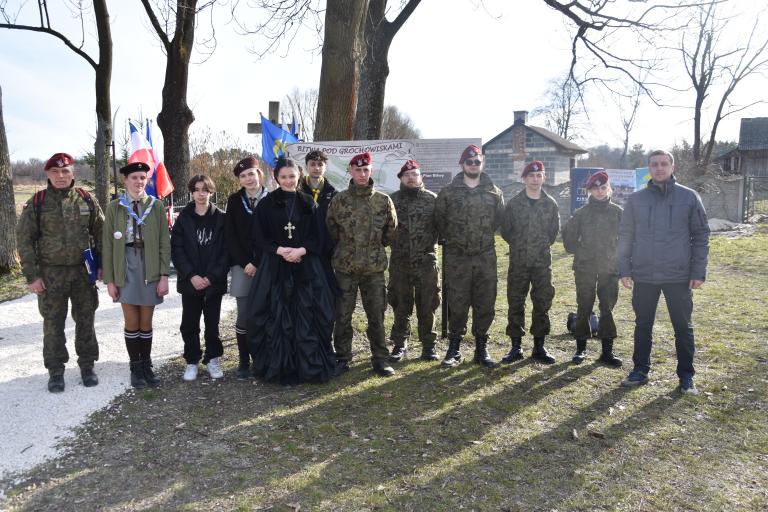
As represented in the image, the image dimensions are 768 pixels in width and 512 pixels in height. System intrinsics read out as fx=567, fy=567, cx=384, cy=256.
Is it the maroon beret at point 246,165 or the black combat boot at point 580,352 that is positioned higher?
the maroon beret at point 246,165

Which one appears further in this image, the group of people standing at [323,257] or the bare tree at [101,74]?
the bare tree at [101,74]

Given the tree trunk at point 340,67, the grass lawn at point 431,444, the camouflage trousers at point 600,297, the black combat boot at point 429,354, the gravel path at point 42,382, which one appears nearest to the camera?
the grass lawn at point 431,444

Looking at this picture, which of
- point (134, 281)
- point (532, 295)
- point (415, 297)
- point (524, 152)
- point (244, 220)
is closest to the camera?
point (134, 281)

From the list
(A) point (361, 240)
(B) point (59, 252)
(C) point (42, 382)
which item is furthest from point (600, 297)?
(C) point (42, 382)

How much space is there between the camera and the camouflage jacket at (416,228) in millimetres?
5867

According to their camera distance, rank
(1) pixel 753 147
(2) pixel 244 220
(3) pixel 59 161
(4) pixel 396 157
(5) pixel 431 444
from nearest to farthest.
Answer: (5) pixel 431 444 < (3) pixel 59 161 < (2) pixel 244 220 < (4) pixel 396 157 < (1) pixel 753 147

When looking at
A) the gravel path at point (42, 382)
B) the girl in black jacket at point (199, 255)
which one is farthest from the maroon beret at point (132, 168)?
the gravel path at point (42, 382)

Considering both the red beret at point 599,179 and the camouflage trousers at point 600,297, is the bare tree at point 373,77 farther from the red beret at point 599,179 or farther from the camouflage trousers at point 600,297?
the camouflage trousers at point 600,297

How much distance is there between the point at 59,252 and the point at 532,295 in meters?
4.44

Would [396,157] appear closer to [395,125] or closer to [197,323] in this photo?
[197,323]

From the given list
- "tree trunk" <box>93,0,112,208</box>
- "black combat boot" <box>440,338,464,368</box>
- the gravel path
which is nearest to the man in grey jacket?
"black combat boot" <box>440,338,464,368</box>

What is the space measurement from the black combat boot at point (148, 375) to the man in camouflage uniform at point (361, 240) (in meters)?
1.69

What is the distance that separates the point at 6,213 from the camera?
10.8 metres

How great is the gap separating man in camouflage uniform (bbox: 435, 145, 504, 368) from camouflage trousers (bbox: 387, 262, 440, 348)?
7.6 inches
